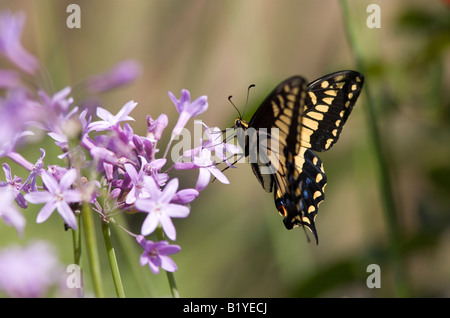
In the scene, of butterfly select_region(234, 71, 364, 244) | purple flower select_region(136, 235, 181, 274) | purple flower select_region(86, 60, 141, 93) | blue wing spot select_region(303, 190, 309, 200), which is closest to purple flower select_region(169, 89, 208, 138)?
butterfly select_region(234, 71, 364, 244)

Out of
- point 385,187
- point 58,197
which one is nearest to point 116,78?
point 58,197

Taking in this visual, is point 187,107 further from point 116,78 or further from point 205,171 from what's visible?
point 116,78

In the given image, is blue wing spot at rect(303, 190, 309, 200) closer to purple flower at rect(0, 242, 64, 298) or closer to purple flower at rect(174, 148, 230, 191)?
purple flower at rect(174, 148, 230, 191)

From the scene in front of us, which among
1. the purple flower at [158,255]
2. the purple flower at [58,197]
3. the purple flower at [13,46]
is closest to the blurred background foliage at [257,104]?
the purple flower at [13,46]

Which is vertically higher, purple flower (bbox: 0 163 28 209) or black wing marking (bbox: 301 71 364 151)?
black wing marking (bbox: 301 71 364 151)
